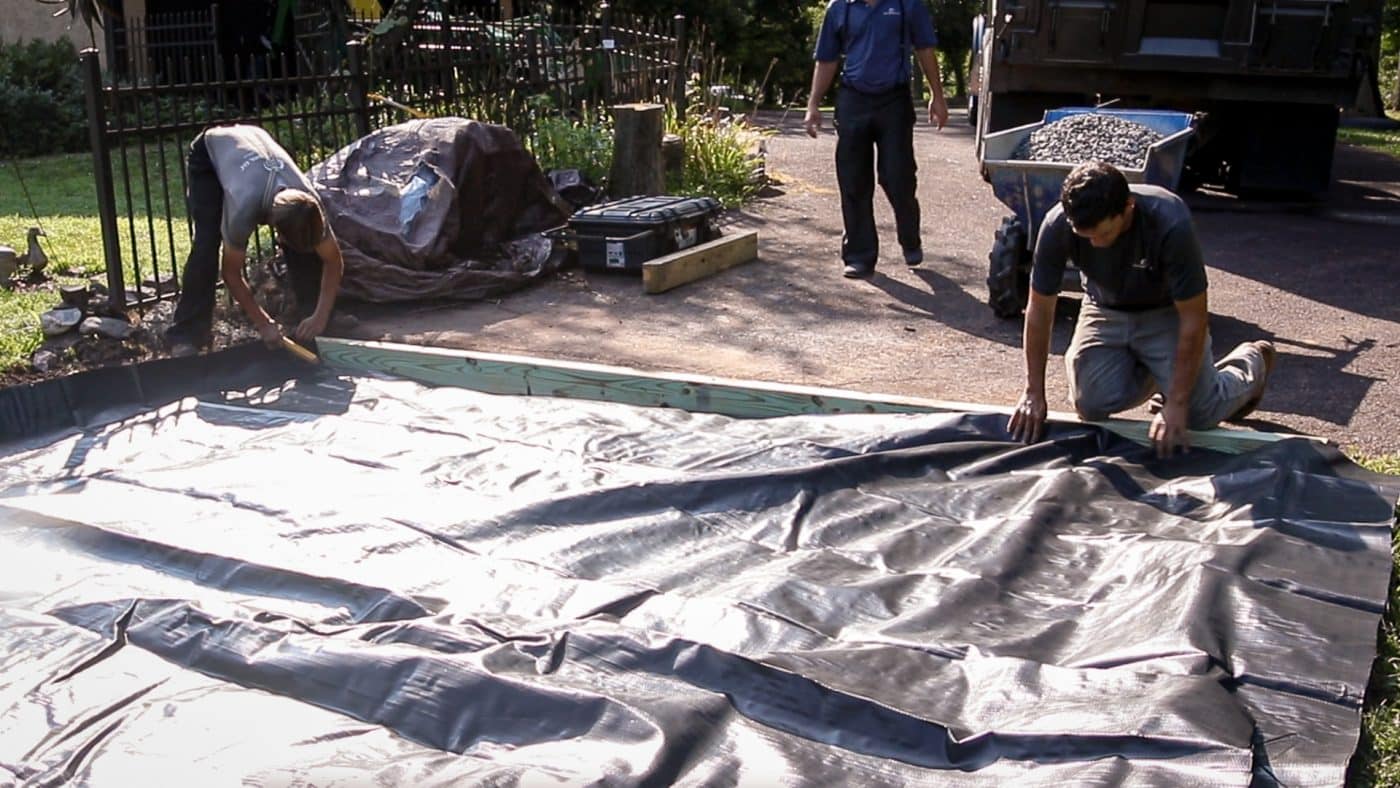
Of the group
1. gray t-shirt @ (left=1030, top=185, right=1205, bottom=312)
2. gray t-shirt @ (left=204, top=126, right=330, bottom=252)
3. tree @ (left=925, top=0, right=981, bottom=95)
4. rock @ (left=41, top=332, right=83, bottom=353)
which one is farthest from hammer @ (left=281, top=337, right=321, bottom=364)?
tree @ (left=925, top=0, right=981, bottom=95)

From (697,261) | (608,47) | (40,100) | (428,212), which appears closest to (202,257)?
(428,212)

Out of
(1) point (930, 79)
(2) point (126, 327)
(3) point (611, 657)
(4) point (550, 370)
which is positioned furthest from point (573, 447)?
(1) point (930, 79)

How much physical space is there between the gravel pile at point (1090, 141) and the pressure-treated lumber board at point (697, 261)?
2.08m

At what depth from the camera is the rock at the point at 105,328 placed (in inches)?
257

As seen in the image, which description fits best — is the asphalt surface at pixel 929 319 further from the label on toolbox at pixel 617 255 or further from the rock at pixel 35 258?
the rock at pixel 35 258

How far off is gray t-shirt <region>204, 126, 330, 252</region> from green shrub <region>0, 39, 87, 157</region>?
30.8ft

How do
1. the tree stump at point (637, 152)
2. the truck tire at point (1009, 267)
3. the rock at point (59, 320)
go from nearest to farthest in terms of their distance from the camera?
the rock at point (59, 320), the truck tire at point (1009, 267), the tree stump at point (637, 152)

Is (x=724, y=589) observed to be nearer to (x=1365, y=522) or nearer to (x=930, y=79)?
(x=1365, y=522)

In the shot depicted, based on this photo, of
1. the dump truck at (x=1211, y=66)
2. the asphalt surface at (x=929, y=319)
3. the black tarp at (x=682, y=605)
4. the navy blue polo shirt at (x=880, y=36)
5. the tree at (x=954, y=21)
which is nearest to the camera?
the black tarp at (x=682, y=605)

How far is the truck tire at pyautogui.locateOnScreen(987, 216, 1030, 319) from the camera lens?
6.65 meters

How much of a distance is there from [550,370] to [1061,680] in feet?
9.77

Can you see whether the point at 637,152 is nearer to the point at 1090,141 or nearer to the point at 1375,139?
the point at 1090,141

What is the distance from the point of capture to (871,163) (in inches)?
313

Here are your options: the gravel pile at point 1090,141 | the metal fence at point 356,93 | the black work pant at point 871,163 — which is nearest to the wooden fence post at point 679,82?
the metal fence at point 356,93
